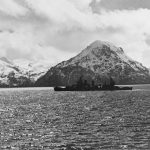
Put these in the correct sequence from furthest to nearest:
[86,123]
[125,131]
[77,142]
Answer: [86,123], [125,131], [77,142]

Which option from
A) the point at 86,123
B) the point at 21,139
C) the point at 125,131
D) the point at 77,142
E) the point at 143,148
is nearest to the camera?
the point at 143,148

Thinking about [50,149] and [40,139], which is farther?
[40,139]

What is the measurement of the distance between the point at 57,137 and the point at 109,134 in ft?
36.9

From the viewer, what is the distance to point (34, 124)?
105125 millimetres

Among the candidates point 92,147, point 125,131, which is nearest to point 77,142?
point 92,147

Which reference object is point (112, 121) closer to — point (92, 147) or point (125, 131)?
point (125, 131)

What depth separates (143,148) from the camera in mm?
66438

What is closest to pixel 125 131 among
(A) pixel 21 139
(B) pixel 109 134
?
(B) pixel 109 134

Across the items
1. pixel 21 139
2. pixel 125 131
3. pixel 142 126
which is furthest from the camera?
pixel 142 126

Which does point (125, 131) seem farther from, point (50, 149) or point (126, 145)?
point (50, 149)

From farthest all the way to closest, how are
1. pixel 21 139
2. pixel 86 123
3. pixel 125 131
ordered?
pixel 86 123 → pixel 125 131 → pixel 21 139

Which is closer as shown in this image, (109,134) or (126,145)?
(126,145)

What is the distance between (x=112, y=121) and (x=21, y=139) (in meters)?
34.7

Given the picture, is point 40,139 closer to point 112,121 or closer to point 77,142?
point 77,142
